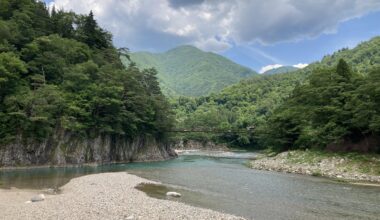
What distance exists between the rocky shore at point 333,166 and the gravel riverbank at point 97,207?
84.8ft

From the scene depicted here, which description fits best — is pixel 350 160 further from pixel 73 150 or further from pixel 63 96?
pixel 63 96

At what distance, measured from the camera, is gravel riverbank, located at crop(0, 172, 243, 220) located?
20.4m

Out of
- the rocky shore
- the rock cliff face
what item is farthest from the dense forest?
the rocky shore

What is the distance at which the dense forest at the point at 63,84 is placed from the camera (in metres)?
57.6

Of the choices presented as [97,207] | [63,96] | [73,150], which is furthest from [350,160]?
[63,96]

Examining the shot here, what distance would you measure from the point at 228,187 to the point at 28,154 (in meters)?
36.6

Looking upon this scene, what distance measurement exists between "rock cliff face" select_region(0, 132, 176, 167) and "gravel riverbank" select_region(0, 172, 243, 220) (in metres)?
27.5

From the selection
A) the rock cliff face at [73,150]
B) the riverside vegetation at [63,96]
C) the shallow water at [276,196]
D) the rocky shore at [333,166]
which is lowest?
the shallow water at [276,196]

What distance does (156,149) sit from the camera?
293 feet

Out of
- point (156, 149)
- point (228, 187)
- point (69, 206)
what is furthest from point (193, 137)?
point (69, 206)

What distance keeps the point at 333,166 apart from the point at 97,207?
3493 cm

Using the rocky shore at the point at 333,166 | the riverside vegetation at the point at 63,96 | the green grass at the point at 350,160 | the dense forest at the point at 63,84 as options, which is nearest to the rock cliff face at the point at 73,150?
the riverside vegetation at the point at 63,96

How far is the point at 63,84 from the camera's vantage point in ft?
227

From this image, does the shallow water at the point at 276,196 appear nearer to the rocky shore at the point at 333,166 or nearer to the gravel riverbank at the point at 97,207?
the gravel riverbank at the point at 97,207
